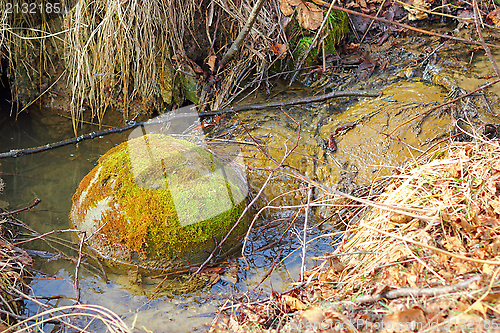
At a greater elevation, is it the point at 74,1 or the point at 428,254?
the point at 74,1

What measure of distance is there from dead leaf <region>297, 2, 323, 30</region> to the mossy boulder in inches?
107

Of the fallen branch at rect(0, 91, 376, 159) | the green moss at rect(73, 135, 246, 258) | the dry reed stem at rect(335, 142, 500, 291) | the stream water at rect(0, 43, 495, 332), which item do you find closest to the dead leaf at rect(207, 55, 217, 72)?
the fallen branch at rect(0, 91, 376, 159)

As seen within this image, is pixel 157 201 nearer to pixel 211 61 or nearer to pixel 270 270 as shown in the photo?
pixel 270 270

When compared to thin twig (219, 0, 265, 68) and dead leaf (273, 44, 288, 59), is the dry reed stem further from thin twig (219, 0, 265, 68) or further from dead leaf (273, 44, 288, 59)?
dead leaf (273, 44, 288, 59)

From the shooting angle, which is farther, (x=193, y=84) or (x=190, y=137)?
(x=193, y=84)

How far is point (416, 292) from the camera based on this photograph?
1.48 metres

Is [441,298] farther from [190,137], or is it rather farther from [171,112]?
[171,112]

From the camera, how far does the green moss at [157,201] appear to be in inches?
105

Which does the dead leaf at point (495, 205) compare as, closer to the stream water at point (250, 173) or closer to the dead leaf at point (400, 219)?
the dead leaf at point (400, 219)

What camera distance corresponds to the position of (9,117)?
4.40 metres

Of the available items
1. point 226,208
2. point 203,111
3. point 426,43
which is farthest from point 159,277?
point 426,43

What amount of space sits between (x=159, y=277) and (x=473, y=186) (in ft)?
8.30

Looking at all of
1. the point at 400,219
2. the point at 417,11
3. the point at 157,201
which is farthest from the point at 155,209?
the point at 417,11

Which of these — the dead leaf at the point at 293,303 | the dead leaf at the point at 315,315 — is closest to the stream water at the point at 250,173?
the dead leaf at the point at 293,303
